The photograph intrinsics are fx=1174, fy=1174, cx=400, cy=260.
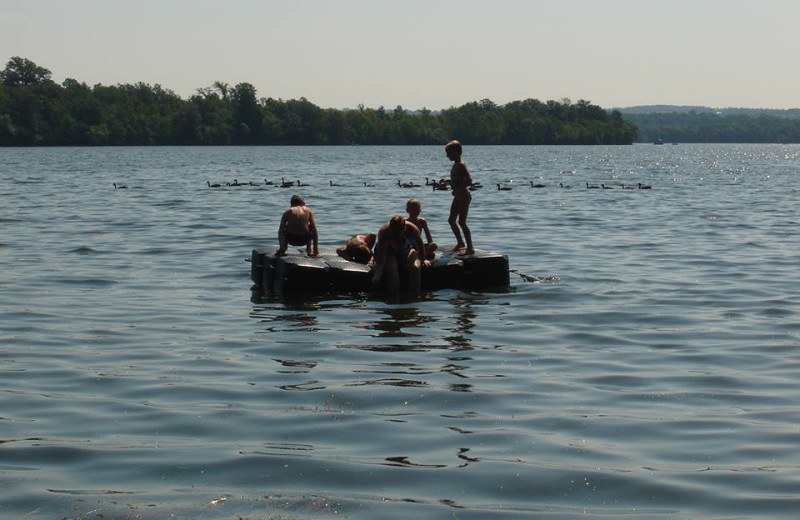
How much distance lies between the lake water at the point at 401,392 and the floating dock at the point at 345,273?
25cm

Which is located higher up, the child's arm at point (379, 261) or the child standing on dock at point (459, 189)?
the child standing on dock at point (459, 189)

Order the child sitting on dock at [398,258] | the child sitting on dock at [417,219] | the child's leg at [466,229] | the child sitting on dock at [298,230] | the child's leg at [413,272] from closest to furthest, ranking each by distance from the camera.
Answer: the child sitting on dock at [398,258]
the child's leg at [413,272]
the child sitting on dock at [417,219]
the child sitting on dock at [298,230]
the child's leg at [466,229]

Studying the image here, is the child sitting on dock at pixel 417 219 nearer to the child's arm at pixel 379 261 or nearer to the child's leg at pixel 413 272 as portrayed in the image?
the child's leg at pixel 413 272

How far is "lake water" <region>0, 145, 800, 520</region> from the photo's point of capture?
7.73m

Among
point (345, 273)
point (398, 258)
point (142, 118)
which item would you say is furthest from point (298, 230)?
point (142, 118)

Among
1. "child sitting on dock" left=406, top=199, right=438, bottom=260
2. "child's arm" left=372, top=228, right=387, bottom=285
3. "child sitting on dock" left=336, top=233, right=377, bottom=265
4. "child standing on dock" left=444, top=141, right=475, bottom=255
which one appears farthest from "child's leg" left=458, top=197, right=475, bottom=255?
"child's arm" left=372, top=228, right=387, bottom=285

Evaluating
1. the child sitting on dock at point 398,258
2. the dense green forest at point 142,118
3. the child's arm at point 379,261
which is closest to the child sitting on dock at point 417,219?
the child sitting on dock at point 398,258

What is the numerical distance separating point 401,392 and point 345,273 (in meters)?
6.36

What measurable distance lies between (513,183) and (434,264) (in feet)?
151

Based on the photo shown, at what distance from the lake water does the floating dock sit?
252 mm

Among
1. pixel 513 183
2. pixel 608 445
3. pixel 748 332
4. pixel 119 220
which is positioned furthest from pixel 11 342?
pixel 513 183

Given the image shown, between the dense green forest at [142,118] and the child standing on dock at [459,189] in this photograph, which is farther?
the dense green forest at [142,118]

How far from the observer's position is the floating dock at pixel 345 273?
664 inches

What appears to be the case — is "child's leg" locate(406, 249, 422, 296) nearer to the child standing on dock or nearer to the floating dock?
the floating dock
